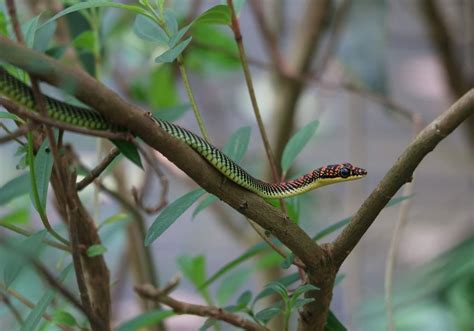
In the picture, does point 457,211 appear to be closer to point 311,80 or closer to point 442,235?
point 442,235

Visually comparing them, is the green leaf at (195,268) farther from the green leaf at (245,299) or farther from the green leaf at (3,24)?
the green leaf at (3,24)

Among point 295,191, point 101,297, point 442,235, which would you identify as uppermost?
point 442,235

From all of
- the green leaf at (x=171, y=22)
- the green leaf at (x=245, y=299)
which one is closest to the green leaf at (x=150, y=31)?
the green leaf at (x=171, y=22)

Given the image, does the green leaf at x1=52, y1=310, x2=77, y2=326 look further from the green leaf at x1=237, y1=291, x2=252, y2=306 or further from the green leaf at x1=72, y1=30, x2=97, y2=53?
the green leaf at x1=72, y1=30, x2=97, y2=53

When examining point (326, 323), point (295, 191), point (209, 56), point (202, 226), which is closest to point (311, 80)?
point (209, 56)

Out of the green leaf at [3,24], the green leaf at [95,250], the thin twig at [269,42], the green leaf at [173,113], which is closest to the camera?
the green leaf at [95,250]
